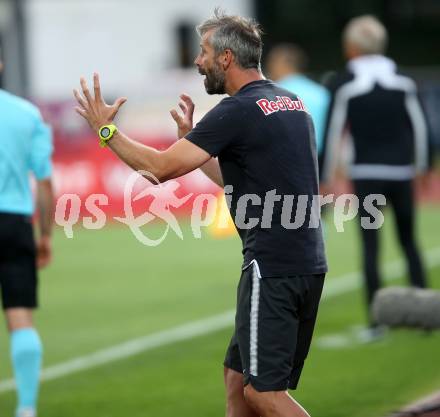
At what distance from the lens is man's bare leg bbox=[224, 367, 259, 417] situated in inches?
235

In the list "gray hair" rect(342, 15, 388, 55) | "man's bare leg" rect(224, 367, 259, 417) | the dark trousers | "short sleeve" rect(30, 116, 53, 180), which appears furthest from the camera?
the dark trousers

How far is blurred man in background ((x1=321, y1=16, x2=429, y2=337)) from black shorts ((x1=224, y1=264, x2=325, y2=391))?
4548mm

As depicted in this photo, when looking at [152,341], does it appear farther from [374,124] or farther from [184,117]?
[184,117]

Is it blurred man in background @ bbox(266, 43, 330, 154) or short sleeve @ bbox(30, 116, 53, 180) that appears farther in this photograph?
blurred man in background @ bbox(266, 43, 330, 154)

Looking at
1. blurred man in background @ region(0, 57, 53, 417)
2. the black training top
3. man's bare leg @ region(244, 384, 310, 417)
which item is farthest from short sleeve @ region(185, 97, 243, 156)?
blurred man in background @ region(0, 57, 53, 417)

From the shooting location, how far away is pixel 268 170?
5602mm

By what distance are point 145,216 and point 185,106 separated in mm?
13429

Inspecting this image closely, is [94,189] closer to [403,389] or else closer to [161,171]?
[403,389]

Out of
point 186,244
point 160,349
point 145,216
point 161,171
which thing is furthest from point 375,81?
point 145,216

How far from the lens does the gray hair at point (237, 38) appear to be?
18.6ft

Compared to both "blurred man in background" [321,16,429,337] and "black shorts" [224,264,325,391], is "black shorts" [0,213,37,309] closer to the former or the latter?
"black shorts" [224,264,325,391]

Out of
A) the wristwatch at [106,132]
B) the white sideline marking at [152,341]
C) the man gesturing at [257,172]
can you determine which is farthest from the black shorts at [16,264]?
the wristwatch at [106,132]

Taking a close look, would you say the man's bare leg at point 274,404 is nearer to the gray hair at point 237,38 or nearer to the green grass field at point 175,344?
the gray hair at point 237,38

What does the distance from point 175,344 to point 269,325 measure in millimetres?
4778
